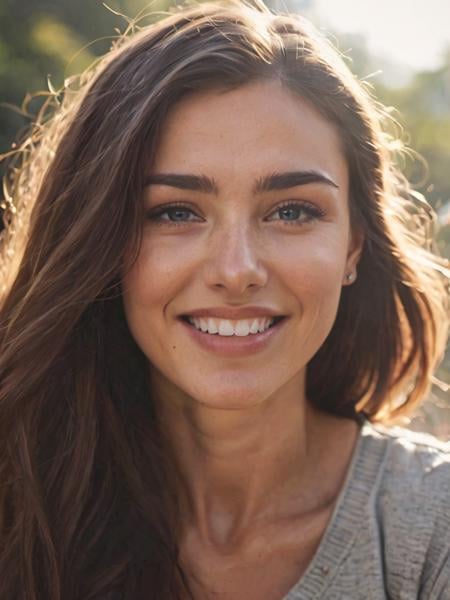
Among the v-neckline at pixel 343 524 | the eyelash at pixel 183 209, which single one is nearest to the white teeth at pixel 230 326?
the eyelash at pixel 183 209

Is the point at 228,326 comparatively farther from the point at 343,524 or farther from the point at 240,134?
the point at 343,524

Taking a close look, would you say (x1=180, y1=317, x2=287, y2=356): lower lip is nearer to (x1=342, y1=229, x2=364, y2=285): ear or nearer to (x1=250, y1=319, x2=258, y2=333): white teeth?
(x1=250, y1=319, x2=258, y2=333): white teeth

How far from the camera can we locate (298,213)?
2449 mm

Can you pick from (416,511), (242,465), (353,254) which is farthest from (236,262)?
(416,511)

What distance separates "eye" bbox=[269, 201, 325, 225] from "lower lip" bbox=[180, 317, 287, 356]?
287 millimetres

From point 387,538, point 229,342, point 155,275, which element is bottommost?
point 387,538

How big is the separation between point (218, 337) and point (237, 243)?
0.80ft

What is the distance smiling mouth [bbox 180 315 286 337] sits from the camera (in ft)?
7.82

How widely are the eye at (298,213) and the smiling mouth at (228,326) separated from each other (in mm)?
248

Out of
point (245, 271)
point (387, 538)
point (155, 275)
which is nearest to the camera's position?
point (245, 271)

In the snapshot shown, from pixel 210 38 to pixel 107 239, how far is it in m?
0.55

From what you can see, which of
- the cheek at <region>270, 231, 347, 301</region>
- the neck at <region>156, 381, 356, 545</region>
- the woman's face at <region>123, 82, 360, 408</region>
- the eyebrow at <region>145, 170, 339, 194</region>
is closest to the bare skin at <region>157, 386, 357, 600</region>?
the neck at <region>156, 381, 356, 545</region>

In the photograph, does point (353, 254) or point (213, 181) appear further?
point (353, 254)

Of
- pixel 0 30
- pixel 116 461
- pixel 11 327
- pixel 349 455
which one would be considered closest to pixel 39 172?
pixel 11 327
